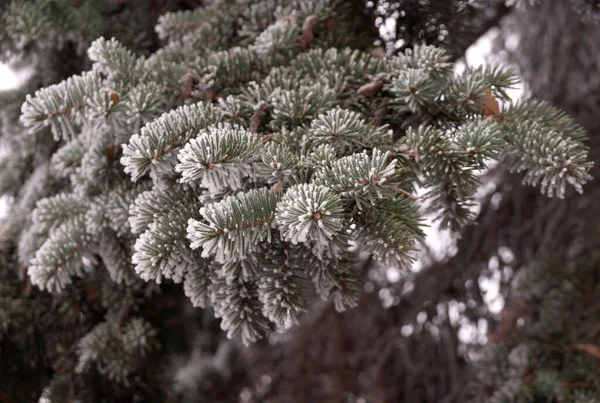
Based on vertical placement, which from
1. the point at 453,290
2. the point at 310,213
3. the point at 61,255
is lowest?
the point at 453,290

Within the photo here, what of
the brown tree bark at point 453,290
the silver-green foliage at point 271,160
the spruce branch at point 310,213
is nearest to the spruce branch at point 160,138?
the silver-green foliage at point 271,160

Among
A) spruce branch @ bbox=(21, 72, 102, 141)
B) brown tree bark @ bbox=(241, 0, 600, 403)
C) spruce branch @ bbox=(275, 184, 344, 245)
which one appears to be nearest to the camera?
spruce branch @ bbox=(275, 184, 344, 245)

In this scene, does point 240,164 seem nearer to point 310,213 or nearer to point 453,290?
point 310,213

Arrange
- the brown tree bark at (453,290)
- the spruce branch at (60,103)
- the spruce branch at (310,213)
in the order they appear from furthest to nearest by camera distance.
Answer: the brown tree bark at (453,290)
the spruce branch at (60,103)
the spruce branch at (310,213)

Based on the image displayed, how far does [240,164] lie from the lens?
40cm

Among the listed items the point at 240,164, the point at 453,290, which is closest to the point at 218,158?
the point at 240,164

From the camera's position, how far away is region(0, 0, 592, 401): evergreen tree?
414 mm

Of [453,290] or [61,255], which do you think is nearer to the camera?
[61,255]

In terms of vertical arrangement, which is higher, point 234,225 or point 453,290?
point 234,225

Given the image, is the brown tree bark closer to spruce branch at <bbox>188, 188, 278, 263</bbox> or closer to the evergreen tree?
the evergreen tree

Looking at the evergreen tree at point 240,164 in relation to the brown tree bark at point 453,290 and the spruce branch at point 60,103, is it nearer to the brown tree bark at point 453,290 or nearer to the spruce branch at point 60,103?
the spruce branch at point 60,103

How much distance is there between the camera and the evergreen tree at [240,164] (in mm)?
414

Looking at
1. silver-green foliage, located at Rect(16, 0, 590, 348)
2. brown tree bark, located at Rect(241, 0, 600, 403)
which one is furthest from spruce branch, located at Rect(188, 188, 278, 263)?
brown tree bark, located at Rect(241, 0, 600, 403)

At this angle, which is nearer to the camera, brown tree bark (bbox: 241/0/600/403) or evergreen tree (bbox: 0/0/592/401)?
evergreen tree (bbox: 0/0/592/401)
